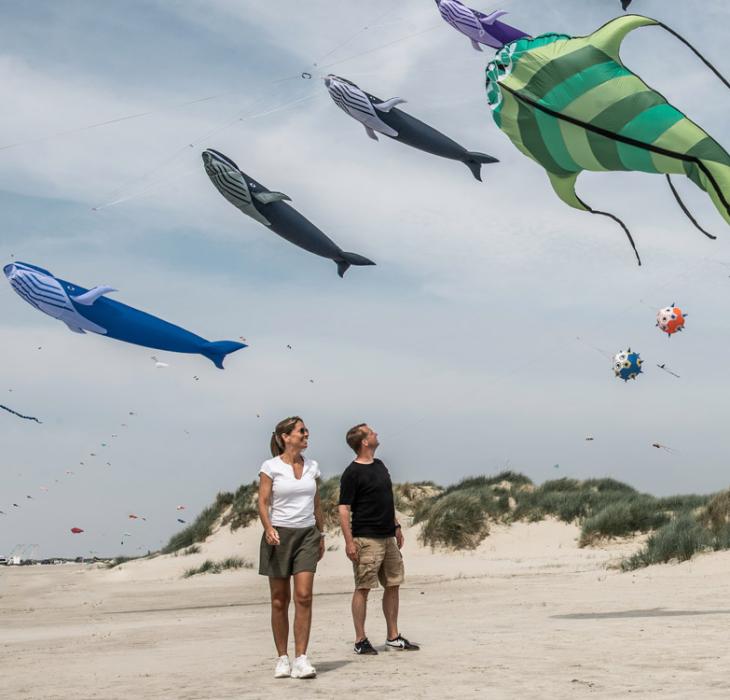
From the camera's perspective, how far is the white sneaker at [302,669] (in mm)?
5945

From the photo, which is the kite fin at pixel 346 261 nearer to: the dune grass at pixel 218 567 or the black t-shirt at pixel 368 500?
the black t-shirt at pixel 368 500

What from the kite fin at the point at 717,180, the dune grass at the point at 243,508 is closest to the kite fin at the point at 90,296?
the kite fin at the point at 717,180

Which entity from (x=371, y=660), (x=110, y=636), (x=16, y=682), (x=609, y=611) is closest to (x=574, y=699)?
(x=371, y=660)

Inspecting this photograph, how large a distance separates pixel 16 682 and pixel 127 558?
22.6m

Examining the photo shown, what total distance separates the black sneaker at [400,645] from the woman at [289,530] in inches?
43.0

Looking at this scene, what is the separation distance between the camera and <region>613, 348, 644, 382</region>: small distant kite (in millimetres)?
17719

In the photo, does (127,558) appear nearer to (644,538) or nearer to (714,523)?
(644,538)

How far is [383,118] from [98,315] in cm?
571

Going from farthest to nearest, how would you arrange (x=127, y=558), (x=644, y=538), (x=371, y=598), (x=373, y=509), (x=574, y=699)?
(x=127, y=558) → (x=644, y=538) → (x=371, y=598) → (x=373, y=509) → (x=574, y=699)

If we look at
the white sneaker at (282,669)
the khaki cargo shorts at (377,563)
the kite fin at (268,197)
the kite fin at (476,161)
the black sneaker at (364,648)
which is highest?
the kite fin at (476,161)

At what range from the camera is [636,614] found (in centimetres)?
869

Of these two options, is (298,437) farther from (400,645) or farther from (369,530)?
(400,645)

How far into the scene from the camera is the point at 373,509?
7035 millimetres

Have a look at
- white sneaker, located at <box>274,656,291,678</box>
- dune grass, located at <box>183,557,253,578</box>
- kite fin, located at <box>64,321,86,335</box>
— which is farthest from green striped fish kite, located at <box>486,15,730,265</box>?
dune grass, located at <box>183,557,253,578</box>
